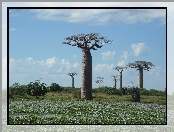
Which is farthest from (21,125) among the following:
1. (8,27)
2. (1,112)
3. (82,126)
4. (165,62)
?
(165,62)

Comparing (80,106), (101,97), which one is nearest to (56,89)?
(80,106)

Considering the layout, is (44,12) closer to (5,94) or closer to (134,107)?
(5,94)

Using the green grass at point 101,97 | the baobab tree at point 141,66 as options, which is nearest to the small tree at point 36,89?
the green grass at point 101,97

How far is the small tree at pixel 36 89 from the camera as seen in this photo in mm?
12320

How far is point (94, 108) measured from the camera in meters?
12.5

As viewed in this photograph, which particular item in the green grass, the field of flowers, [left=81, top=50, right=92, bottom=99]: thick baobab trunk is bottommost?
the field of flowers

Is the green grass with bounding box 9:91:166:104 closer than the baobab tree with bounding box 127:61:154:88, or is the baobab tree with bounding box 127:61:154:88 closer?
the baobab tree with bounding box 127:61:154:88

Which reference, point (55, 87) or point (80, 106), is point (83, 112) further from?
point (55, 87)

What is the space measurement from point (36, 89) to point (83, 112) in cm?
108

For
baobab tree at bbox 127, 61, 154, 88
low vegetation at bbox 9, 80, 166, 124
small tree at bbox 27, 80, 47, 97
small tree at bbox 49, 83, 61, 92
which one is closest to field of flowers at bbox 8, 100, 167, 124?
low vegetation at bbox 9, 80, 166, 124

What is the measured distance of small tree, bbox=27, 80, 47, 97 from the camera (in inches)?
485

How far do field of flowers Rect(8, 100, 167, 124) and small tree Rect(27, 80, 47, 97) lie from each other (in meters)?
0.19

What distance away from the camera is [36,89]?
12320 millimetres

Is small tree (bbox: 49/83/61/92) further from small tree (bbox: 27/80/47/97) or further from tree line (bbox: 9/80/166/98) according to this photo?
small tree (bbox: 27/80/47/97)
